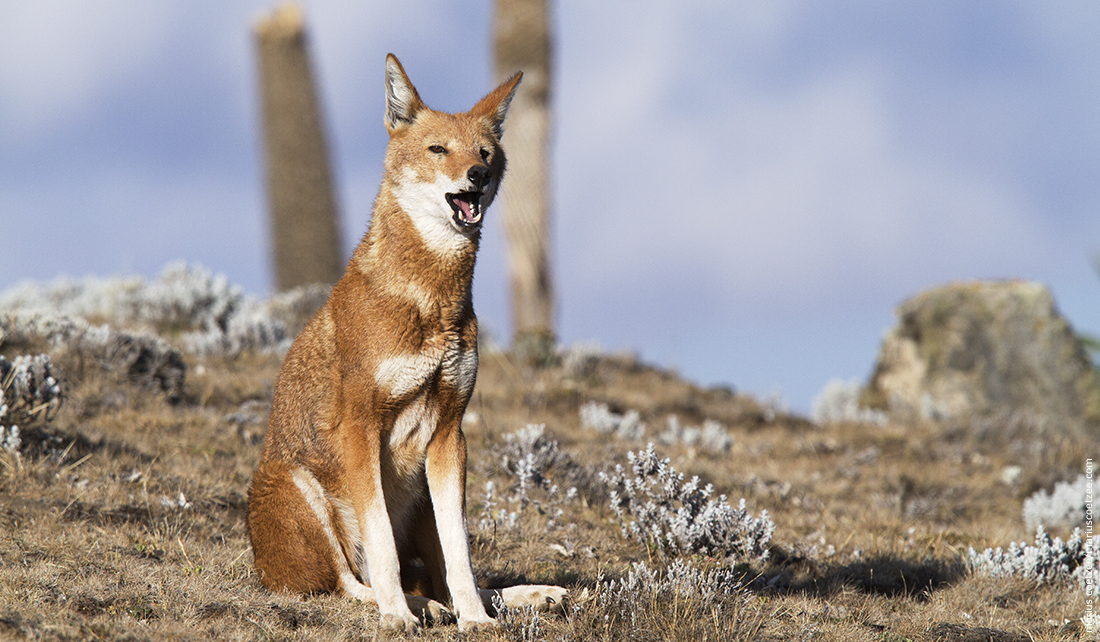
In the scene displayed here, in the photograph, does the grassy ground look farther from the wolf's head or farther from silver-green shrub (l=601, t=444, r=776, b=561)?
→ the wolf's head

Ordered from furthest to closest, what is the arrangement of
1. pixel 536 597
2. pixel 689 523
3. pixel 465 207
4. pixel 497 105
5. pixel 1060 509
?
1. pixel 1060 509
2. pixel 689 523
3. pixel 497 105
4. pixel 536 597
5. pixel 465 207

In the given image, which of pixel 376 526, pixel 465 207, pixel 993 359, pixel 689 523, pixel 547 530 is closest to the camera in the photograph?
pixel 376 526

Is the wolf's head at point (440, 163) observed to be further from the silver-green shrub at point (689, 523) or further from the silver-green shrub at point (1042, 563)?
the silver-green shrub at point (1042, 563)

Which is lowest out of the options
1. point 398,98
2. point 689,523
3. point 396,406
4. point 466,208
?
point 689,523

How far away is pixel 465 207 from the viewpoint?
436 cm

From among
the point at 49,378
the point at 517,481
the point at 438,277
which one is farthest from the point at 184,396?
the point at 438,277

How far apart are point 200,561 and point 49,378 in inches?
92.0

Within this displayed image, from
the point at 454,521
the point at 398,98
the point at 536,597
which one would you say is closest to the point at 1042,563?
the point at 536,597

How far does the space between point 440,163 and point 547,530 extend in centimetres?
286

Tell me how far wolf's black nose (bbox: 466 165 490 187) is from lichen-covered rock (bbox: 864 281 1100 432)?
946cm

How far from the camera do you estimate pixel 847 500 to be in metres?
8.55

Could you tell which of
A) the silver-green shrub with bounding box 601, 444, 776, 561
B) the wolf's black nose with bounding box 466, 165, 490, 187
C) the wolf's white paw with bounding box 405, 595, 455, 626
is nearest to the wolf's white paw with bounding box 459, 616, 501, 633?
the wolf's white paw with bounding box 405, 595, 455, 626

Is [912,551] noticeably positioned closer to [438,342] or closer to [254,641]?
[438,342]

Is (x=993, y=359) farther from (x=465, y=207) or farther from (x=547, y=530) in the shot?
(x=465, y=207)
